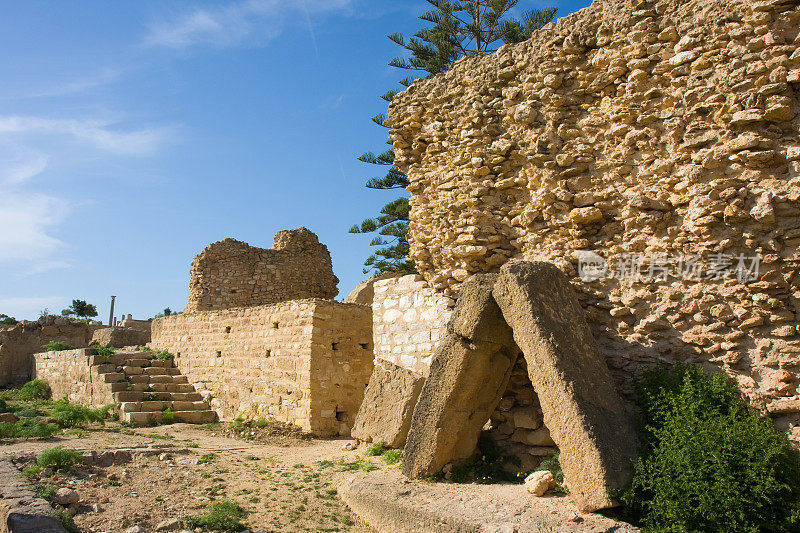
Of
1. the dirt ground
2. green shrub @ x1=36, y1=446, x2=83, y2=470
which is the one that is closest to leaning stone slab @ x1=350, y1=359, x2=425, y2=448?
the dirt ground

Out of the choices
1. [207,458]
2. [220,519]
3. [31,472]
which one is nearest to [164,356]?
[207,458]

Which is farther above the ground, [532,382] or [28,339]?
[28,339]

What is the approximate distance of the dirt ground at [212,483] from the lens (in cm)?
521

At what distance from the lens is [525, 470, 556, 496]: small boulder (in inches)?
187

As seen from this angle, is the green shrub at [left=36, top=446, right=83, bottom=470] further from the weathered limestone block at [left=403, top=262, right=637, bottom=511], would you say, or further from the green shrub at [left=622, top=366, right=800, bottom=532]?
the green shrub at [left=622, top=366, right=800, bottom=532]

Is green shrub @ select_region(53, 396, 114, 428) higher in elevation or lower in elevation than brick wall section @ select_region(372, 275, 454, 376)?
lower

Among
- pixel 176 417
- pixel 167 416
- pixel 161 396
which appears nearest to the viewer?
pixel 167 416

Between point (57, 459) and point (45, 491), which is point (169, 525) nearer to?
point (45, 491)

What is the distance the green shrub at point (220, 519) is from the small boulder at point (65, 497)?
115 centimetres

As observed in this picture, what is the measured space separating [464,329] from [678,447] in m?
1.94

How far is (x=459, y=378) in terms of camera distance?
5391 millimetres

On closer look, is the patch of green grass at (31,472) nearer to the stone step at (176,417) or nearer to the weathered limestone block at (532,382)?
the weathered limestone block at (532,382)

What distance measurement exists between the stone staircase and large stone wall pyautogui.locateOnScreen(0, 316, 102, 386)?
602 centimetres

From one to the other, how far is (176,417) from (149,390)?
1.34 m
